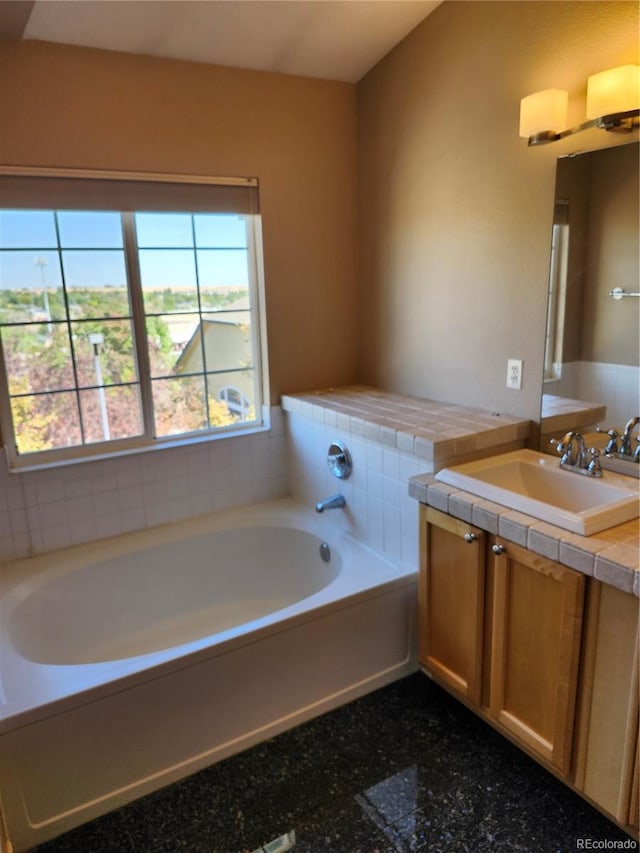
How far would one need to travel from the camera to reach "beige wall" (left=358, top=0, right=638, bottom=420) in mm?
1982

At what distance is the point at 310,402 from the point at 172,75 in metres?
1.53

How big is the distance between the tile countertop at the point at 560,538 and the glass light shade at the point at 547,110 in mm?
1275

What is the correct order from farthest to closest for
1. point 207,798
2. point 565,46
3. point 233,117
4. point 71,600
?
point 233,117
point 71,600
point 565,46
point 207,798

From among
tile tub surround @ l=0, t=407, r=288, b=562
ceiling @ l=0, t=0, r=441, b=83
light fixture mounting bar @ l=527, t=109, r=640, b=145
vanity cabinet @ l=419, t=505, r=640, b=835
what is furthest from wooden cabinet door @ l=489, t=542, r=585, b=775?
ceiling @ l=0, t=0, r=441, b=83

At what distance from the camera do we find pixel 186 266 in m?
2.68

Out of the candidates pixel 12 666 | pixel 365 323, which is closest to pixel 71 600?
pixel 12 666

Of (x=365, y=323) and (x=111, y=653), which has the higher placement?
(x=365, y=323)

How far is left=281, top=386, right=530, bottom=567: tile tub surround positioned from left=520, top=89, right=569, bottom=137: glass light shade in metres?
1.06

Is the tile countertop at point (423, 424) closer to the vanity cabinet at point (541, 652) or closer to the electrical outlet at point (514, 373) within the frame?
the electrical outlet at point (514, 373)

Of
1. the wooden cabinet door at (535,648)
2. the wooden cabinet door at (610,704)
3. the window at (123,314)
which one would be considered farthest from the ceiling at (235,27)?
the wooden cabinet door at (610,704)

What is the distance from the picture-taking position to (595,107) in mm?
1808

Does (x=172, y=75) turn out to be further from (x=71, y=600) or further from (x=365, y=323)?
(x=71, y=600)

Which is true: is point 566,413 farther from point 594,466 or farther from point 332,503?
point 332,503


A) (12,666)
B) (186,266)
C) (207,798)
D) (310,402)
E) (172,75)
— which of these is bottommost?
(207,798)
